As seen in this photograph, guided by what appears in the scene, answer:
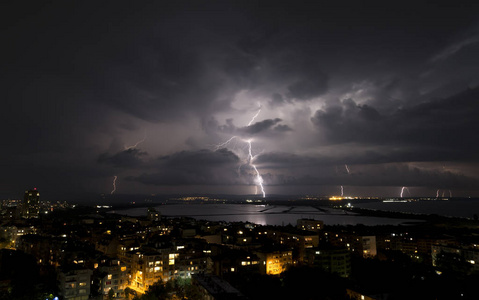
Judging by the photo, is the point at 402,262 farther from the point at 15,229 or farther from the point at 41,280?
the point at 15,229

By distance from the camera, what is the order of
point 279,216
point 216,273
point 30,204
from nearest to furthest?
point 216,273, point 30,204, point 279,216

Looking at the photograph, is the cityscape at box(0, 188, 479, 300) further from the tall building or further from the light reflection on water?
the tall building

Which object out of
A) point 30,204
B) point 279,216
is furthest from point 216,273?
point 30,204

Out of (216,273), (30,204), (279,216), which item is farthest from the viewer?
(279,216)

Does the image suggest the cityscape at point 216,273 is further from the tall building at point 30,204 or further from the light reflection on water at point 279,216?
the tall building at point 30,204

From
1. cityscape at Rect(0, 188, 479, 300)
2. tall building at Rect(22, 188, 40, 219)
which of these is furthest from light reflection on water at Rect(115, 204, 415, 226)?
cityscape at Rect(0, 188, 479, 300)

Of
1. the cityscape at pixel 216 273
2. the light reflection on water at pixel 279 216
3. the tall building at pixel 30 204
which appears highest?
the tall building at pixel 30 204

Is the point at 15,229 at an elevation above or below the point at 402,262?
above

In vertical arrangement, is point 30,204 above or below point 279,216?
above

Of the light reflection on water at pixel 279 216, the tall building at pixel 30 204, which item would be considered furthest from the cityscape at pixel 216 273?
the tall building at pixel 30 204

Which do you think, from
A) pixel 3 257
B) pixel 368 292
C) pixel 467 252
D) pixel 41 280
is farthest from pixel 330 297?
pixel 3 257

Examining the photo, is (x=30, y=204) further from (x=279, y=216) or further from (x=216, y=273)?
(x=216, y=273)
